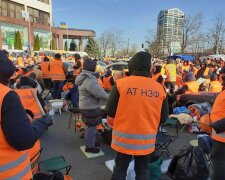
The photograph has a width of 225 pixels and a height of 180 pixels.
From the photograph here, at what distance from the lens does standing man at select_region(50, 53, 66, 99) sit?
31.6 feet

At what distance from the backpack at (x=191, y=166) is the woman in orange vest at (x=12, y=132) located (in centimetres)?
247

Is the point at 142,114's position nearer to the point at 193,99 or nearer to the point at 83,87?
the point at 83,87

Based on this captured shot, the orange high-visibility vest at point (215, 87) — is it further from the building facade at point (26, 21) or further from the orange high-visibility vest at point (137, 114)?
the building facade at point (26, 21)

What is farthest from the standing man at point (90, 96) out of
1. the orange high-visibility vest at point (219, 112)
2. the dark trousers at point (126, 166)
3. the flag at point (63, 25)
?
the flag at point (63, 25)

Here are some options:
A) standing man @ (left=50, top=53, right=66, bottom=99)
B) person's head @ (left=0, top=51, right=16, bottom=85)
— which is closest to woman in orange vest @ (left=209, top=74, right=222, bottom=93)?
standing man @ (left=50, top=53, right=66, bottom=99)

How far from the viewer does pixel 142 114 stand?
2.89 m

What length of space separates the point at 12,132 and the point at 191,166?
2.80 meters

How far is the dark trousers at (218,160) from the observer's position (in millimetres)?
3211

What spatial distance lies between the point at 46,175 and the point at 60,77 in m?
7.42

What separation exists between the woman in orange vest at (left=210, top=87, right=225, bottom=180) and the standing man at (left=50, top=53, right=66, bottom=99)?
→ 23.9 ft

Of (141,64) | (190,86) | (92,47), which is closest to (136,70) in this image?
(141,64)

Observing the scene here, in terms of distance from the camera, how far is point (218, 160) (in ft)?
10.7

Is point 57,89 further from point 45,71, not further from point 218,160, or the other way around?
point 218,160

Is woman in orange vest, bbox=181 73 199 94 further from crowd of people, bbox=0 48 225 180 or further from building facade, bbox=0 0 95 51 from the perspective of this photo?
building facade, bbox=0 0 95 51
